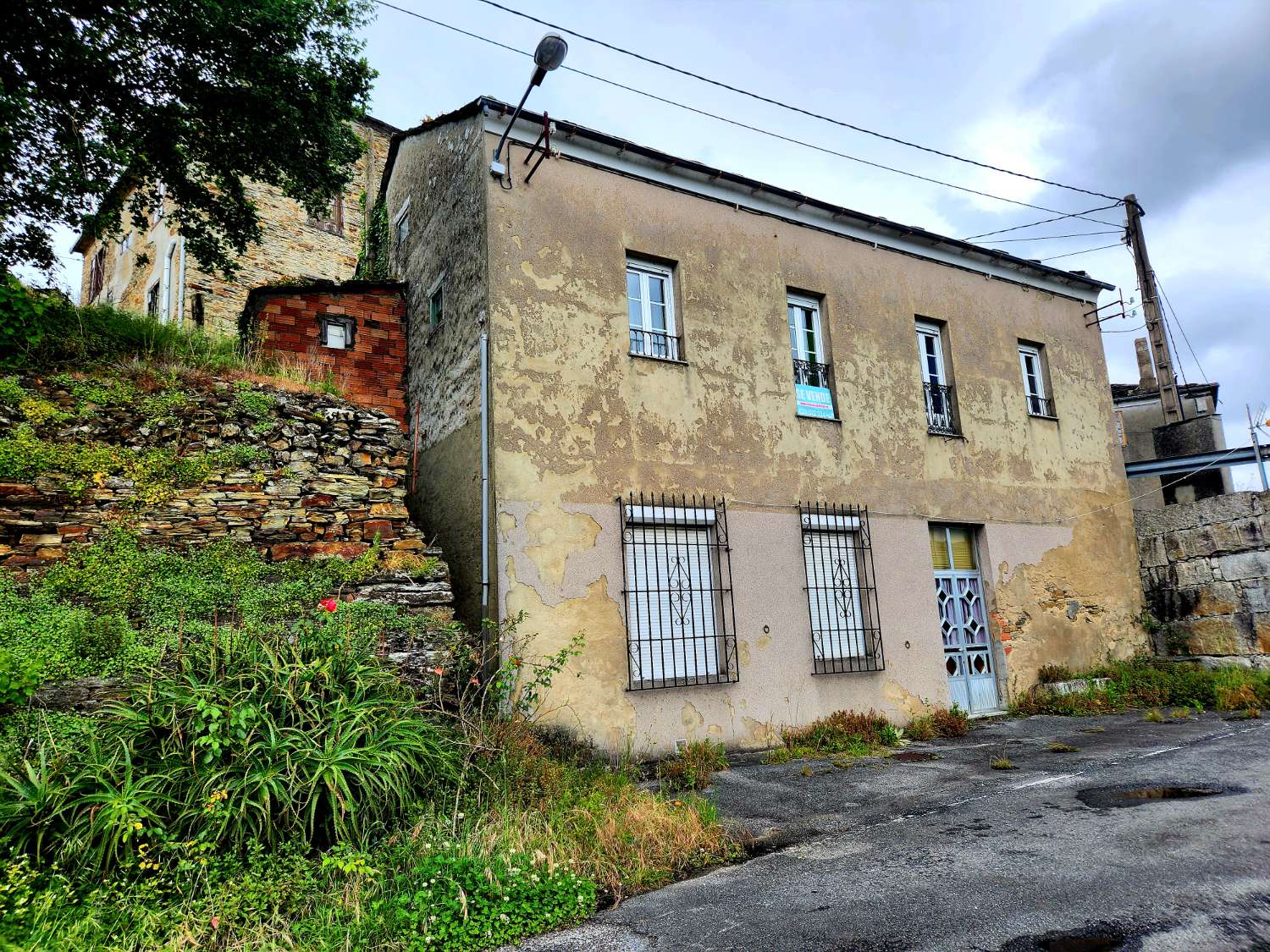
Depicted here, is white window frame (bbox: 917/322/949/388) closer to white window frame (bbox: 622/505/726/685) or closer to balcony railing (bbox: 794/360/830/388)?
balcony railing (bbox: 794/360/830/388)

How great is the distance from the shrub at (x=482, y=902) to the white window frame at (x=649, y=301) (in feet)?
18.5

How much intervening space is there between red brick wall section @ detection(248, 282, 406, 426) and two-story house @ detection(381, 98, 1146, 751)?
53 centimetres

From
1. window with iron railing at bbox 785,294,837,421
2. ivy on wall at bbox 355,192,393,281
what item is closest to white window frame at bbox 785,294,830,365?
window with iron railing at bbox 785,294,837,421

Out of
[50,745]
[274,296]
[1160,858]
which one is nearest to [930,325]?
[1160,858]

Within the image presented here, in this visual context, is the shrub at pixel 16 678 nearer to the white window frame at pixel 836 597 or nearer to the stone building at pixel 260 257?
the white window frame at pixel 836 597

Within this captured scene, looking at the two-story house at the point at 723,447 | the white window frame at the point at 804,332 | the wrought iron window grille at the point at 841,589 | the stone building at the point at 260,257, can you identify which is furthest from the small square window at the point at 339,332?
the wrought iron window grille at the point at 841,589

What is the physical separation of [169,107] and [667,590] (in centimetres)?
828

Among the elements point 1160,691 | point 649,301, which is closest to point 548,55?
Answer: point 649,301

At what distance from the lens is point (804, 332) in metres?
10.0

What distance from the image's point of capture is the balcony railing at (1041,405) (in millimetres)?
12141

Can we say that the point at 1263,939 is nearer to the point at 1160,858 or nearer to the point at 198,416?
the point at 1160,858

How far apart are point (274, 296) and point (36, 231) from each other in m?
2.58

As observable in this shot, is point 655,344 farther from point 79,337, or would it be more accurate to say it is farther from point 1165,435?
point 1165,435

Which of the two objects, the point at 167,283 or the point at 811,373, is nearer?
the point at 811,373
